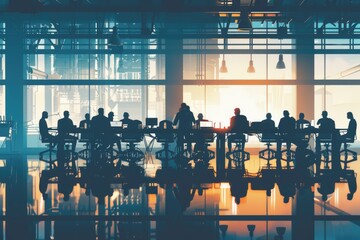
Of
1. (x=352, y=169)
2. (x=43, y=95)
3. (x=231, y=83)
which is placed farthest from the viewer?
(x=43, y=95)

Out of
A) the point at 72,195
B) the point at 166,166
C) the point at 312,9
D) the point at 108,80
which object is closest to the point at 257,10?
the point at 312,9

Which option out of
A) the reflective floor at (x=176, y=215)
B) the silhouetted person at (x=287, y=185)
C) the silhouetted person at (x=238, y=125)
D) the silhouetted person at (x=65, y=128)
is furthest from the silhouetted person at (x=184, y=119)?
the reflective floor at (x=176, y=215)

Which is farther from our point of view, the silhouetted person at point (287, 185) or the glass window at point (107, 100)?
the glass window at point (107, 100)

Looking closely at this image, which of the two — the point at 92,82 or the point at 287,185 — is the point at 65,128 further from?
the point at 92,82

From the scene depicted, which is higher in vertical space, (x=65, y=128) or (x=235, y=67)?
(x=235, y=67)

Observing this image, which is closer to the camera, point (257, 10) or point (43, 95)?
point (257, 10)

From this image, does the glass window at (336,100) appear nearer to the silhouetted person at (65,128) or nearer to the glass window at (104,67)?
the glass window at (104,67)

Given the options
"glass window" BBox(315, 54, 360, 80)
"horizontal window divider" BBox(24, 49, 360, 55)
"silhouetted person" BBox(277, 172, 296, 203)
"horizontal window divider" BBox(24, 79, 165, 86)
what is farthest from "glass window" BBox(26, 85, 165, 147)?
"silhouetted person" BBox(277, 172, 296, 203)

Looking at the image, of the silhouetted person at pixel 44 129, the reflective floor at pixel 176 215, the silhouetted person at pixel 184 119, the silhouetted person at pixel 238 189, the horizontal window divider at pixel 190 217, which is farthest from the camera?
the silhouetted person at pixel 44 129

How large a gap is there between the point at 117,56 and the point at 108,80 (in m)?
1.13

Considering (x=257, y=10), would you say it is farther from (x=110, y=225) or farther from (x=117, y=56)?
(x=117, y=56)

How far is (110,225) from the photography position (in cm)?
504

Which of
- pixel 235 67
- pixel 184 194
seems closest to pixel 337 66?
pixel 235 67

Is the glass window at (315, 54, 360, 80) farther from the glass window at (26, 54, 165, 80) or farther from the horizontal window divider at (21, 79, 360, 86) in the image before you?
the glass window at (26, 54, 165, 80)
